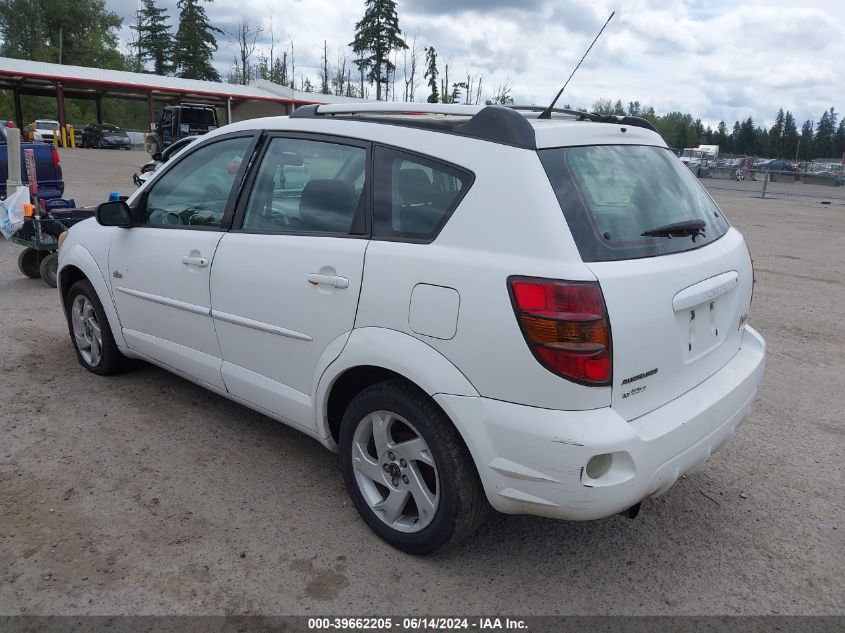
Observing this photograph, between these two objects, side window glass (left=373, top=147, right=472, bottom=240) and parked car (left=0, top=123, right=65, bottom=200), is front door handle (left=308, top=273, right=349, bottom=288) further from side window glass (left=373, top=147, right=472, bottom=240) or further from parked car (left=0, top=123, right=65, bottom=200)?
parked car (left=0, top=123, right=65, bottom=200)

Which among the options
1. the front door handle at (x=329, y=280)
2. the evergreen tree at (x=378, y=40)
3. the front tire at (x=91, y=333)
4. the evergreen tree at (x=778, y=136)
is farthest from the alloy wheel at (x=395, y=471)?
the evergreen tree at (x=778, y=136)

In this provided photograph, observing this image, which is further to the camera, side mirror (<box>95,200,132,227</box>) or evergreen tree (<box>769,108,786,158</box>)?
evergreen tree (<box>769,108,786,158</box>)

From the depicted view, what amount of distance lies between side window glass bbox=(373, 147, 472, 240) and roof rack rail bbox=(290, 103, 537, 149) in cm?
17

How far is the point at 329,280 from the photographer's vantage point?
114 inches

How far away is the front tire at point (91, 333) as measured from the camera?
452cm

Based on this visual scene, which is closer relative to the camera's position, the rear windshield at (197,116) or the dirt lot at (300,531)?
the dirt lot at (300,531)

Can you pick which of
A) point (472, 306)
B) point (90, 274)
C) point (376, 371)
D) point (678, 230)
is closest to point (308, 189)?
point (376, 371)

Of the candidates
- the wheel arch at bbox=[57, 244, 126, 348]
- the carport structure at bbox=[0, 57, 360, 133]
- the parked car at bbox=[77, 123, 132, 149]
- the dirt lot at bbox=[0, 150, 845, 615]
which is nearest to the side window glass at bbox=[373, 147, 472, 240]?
the dirt lot at bbox=[0, 150, 845, 615]

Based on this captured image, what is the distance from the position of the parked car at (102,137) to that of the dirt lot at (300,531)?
4162 cm

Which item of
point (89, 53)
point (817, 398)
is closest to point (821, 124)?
point (89, 53)

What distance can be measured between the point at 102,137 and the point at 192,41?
114 ft

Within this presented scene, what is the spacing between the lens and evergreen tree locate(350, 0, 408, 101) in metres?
63.9

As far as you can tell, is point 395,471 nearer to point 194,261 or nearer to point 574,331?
point 574,331

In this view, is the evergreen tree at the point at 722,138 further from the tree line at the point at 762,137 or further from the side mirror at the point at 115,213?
the side mirror at the point at 115,213
